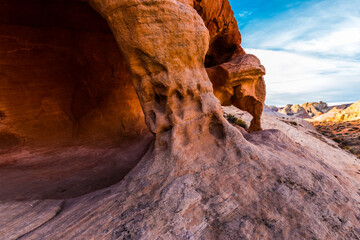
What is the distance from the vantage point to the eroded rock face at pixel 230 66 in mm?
7000

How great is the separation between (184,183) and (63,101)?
547cm

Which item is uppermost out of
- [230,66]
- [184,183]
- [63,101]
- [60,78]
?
[60,78]

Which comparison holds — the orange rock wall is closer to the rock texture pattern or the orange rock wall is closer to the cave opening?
the cave opening

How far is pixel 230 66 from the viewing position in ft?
24.5

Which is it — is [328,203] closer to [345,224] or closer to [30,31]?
[345,224]

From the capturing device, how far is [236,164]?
2477mm

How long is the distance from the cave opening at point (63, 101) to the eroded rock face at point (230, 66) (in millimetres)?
4050

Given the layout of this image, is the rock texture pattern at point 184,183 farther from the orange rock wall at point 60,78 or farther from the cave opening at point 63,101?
the orange rock wall at point 60,78

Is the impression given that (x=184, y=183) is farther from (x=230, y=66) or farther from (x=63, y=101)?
(x=230, y=66)

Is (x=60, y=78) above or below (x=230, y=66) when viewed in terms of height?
above

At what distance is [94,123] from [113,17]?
162 inches

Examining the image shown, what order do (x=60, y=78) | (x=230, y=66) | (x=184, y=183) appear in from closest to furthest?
(x=184, y=183)
(x=60, y=78)
(x=230, y=66)

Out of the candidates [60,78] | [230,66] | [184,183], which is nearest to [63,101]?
[60,78]

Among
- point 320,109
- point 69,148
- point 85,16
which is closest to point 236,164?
point 69,148
